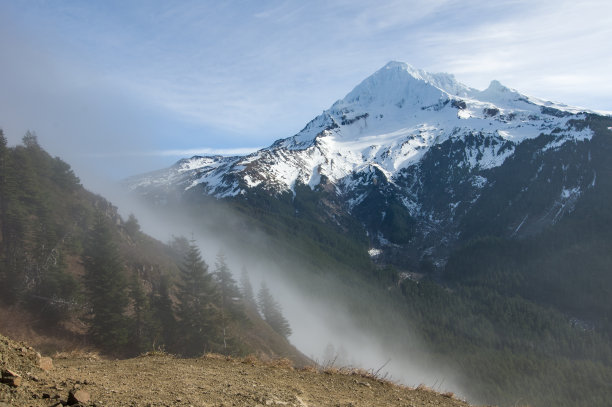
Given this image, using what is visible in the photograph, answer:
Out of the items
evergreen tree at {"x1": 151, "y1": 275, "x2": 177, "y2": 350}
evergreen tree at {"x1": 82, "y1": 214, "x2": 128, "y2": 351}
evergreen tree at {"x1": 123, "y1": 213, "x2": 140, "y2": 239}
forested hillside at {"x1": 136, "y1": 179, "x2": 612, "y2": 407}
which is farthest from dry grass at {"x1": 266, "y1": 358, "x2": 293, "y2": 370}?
forested hillside at {"x1": 136, "y1": 179, "x2": 612, "y2": 407}

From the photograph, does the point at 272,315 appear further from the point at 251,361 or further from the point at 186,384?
the point at 186,384

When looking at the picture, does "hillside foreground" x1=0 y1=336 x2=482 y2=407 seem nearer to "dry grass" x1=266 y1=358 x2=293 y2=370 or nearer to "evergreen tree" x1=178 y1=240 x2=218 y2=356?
"dry grass" x1=266 y1=358 x2=293 y2=370

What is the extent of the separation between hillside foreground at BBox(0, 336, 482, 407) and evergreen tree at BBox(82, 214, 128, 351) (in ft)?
71.2

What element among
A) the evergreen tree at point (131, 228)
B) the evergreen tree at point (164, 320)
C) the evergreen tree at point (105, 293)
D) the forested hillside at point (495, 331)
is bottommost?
the forested hillside at point (495, 331)

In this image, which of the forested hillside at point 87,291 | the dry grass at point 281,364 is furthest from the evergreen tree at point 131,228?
the dry grass at point 281,364

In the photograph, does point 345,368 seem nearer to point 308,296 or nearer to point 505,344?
point 308,296

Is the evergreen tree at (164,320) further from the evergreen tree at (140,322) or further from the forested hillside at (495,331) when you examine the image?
the forested hillside at (495,331)

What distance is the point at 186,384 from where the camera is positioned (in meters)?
10.6

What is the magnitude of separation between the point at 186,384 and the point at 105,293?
2818 cm

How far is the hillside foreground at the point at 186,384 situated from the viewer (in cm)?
869

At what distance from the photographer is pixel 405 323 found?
15588cm

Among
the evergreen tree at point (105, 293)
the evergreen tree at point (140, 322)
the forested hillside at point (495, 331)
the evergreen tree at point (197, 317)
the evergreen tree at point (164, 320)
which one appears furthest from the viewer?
the forested hillside at point (495, 331)

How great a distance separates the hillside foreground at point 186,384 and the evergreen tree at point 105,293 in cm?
2171

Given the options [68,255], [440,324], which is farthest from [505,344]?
[68,255]
